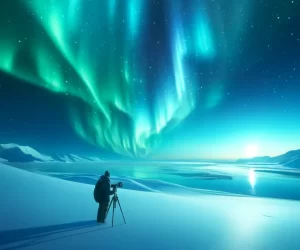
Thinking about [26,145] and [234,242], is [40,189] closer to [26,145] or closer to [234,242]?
[234,242]

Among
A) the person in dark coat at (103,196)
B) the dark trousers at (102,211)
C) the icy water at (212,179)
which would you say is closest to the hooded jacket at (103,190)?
the person in dark coat at (103,196)

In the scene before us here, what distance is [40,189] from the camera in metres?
8.74

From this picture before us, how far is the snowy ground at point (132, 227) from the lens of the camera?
416cm

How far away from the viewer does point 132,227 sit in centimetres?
523

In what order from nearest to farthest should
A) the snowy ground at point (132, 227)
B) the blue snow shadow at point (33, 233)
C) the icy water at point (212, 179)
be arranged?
the blue snow shadow at point (33, 233) → the snowy ground at point (132, 227) → the icy water at point (212, 179)

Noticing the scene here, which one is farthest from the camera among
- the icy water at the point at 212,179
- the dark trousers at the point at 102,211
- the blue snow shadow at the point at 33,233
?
the icy water at the point at 212,179

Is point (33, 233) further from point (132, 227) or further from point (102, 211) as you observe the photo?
point (132, 227)

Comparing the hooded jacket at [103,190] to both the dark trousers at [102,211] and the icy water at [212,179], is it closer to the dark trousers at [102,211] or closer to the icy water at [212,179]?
the dark trousers at [102,211]

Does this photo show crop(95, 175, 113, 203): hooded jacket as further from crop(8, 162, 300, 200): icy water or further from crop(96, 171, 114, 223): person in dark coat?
crop(8, 162, 300, 200): icy water

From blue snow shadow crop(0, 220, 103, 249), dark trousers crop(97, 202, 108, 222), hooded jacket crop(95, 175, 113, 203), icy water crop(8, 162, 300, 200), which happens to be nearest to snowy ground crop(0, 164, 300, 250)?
blue snow shadow crop(0, 220, 103, 249)

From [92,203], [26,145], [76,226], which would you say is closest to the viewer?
[76,226]

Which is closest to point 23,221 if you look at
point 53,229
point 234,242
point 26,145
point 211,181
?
point 53,229

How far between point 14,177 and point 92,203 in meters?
4.71

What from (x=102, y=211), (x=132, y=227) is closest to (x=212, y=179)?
(x=132, y=227)
